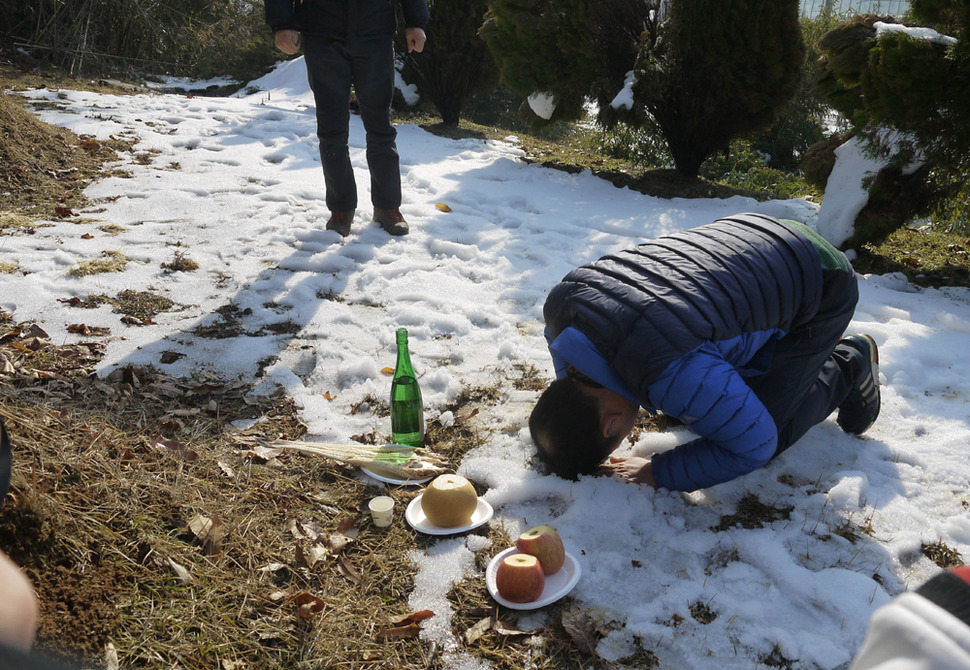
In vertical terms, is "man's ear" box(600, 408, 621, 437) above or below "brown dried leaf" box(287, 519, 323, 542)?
above

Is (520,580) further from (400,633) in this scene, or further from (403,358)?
(403,358)

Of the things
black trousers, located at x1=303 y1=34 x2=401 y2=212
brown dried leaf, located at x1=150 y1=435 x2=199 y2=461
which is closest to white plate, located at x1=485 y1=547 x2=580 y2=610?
brown dried leaf, located at x1=150 y1=435 x2=199 y2=461

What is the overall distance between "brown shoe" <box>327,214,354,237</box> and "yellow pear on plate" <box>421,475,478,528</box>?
9.56ft

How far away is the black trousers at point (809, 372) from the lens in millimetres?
2393

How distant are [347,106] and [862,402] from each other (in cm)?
363

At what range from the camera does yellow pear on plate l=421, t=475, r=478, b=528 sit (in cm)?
221

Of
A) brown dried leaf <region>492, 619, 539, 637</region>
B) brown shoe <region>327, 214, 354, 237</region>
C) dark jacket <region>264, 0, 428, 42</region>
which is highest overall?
dark jacket <region>264, 0, 428, 42</region>

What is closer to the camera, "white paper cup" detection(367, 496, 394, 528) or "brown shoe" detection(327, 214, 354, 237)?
"white paper cup" detection(367, 496, 394, 528)

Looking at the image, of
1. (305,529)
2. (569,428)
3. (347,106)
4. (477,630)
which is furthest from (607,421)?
(347,106)

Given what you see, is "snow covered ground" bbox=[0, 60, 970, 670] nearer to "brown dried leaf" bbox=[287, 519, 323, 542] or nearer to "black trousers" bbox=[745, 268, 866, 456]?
"black trousers" bbox=[745, 268, 866, 456]

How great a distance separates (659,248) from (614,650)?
134 cm

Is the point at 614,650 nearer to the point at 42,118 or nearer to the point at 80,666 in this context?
the point at 80,666

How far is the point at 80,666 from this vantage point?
4.88 feet

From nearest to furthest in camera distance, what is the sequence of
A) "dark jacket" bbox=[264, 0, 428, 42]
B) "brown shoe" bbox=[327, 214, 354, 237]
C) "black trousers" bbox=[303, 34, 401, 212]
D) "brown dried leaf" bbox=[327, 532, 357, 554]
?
"brown dried leaf" bbox=[327, 532, 357, 554] < "dark jacket" bbox=[264, 0, 428, 42] < "black trousers" bbox=[303, 34, 401, 212] < "brown shoe" bbox=[327, 214, 354, 237]
